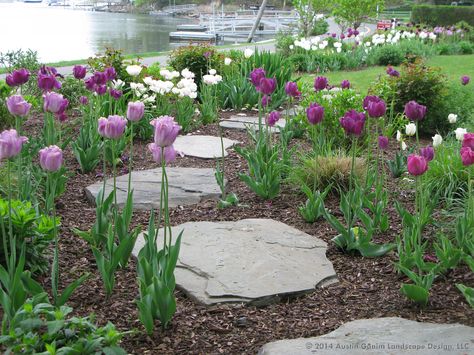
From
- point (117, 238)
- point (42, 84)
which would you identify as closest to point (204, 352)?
point (117, 238)

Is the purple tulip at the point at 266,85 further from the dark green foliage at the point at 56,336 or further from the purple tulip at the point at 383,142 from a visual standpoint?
the dark green foliage at the point at 56,336

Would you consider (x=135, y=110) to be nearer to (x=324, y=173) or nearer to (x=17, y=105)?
(x=17, y=105)

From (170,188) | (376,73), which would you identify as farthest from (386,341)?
(376,73)

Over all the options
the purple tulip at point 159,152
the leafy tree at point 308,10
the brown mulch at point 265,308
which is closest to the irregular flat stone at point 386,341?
the brown mulch at point 265,308

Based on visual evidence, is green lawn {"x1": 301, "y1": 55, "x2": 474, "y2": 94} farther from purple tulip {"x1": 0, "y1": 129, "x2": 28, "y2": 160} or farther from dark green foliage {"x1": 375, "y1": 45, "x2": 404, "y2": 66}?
purple tulip {"x1": 0, "y1": 129, "x2": 28, "y2": 160}

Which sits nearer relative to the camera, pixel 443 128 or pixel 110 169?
pixel 110 169

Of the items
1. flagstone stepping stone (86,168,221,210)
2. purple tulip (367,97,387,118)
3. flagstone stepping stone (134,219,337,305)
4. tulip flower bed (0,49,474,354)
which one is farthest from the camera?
flagstone stepping stone (86,168,221,210)

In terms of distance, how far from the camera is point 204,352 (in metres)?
2.67

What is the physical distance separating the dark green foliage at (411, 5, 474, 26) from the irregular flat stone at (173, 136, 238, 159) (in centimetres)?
2544

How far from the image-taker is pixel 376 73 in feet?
43.2

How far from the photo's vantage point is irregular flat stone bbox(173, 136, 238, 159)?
5922mm

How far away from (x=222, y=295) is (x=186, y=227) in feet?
3.01

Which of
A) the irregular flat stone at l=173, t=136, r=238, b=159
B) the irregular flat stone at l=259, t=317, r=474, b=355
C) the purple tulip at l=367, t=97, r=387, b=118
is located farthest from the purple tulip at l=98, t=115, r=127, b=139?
the irregular flat stone at l=173, t=136, r=238, b=159

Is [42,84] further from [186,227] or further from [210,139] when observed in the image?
[210,139]
